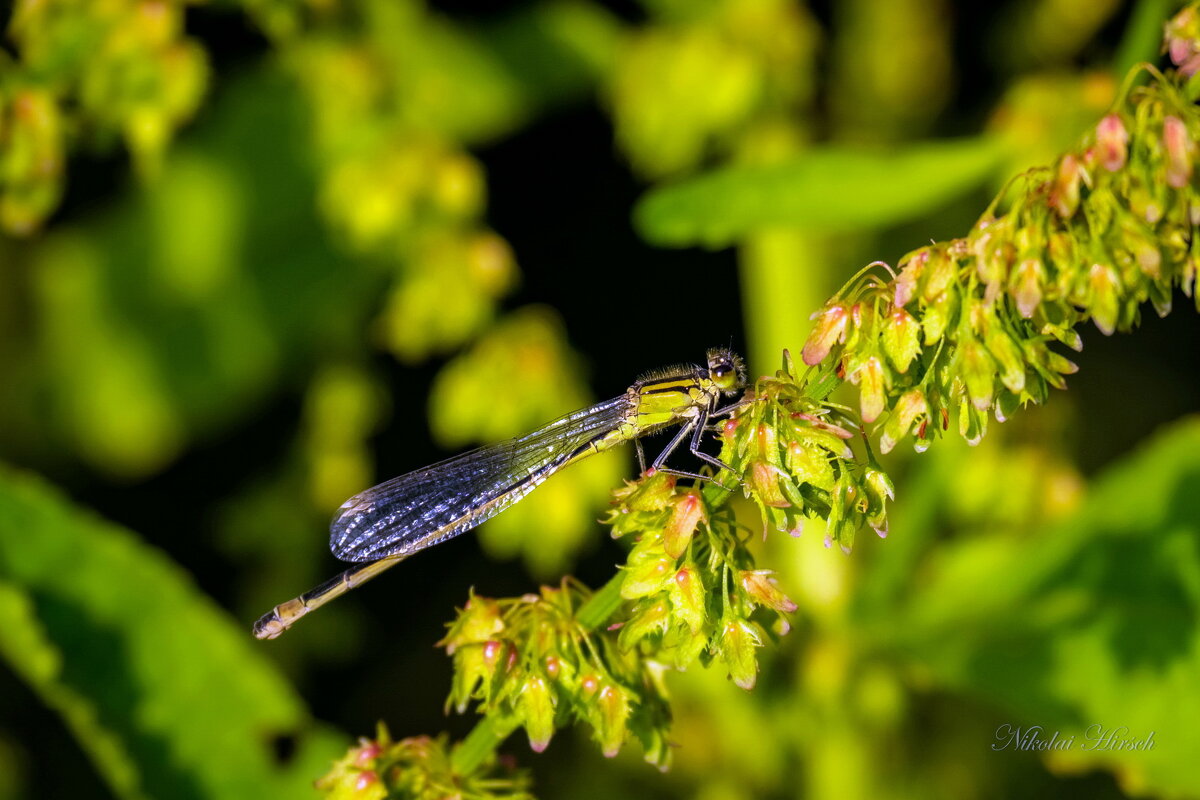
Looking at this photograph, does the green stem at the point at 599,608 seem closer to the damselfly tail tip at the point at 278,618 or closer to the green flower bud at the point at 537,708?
the green flower bud at the point at 537,708

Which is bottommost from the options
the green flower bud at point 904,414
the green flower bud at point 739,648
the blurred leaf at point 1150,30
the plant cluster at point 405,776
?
the plant cluster at point 405,776

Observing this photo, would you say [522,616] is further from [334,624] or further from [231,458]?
[231,458]

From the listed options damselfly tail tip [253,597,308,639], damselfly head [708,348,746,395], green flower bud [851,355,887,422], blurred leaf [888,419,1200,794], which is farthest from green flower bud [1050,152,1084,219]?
damselfly tail tip [253,597,308,639]

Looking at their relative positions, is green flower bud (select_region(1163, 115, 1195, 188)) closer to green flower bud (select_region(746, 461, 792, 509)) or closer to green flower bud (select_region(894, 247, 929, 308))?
green flower bud (select_region(894, 247, 929, 308))

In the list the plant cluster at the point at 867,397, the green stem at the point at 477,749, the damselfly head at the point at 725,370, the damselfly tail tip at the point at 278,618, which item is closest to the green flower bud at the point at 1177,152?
the plant cluster at the point at 867,397

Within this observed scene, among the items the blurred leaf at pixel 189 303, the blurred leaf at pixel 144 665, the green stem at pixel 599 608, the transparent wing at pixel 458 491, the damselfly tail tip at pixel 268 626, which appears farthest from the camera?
the blurred leaf at pixel 189 303

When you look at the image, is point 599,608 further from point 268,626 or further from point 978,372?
point 268,626

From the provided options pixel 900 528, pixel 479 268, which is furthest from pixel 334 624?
pixel 900 528

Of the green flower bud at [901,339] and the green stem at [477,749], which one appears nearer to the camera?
the green flower bud at [901,339]
